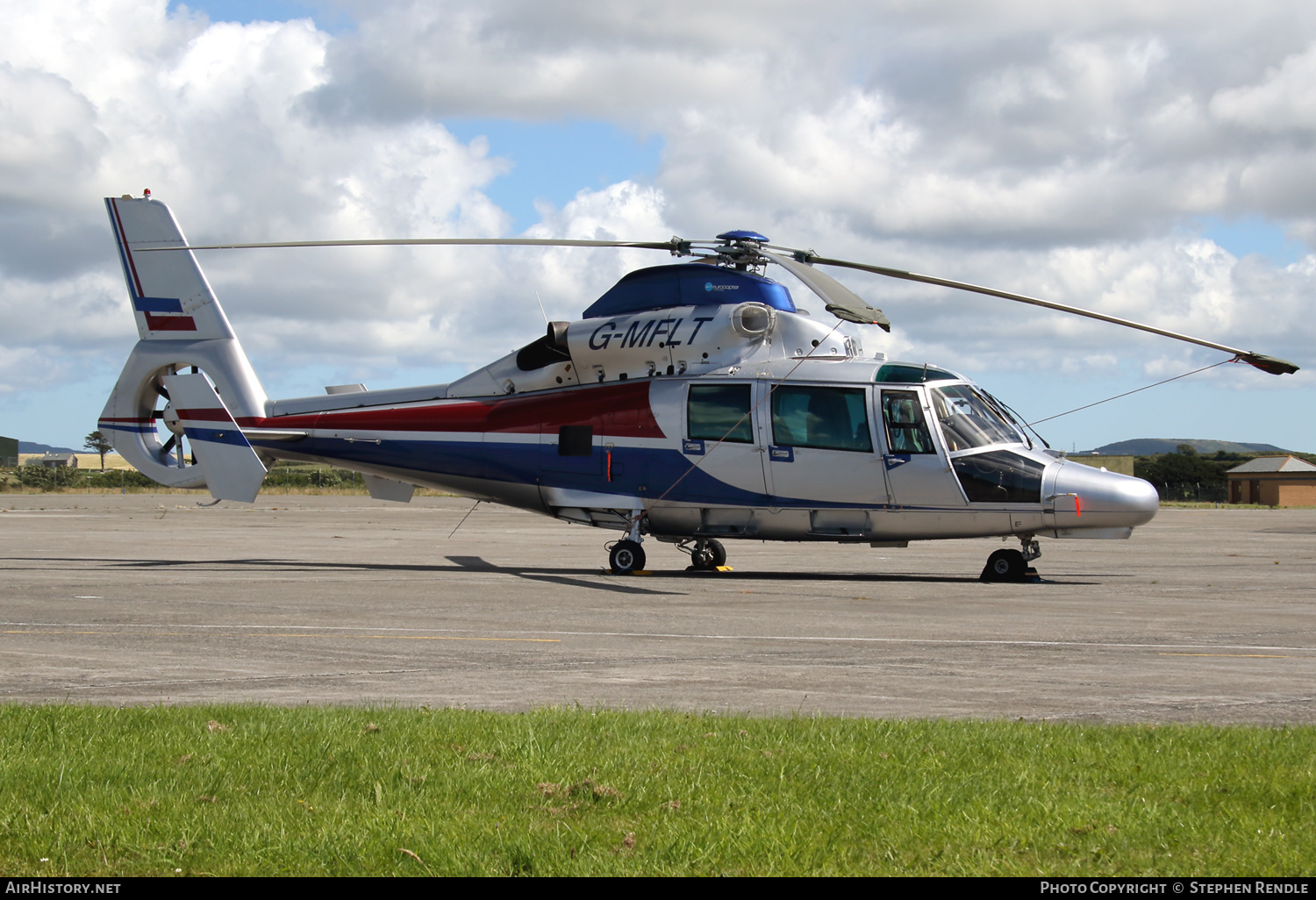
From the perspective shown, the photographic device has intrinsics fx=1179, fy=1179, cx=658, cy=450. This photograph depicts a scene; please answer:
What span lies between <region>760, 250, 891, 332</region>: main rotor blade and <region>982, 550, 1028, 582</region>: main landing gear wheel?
4.23 m

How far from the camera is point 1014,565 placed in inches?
721

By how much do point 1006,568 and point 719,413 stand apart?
512 centimetres

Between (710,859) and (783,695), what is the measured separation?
3.95 meters

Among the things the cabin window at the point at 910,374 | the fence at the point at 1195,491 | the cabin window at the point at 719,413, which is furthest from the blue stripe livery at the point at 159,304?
the fence at the point at 1195,491

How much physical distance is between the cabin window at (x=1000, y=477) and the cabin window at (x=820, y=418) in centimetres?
152

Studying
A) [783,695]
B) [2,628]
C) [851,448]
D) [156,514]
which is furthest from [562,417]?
[156,514]

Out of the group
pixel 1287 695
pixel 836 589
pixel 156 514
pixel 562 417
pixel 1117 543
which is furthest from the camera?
pixel 156 514

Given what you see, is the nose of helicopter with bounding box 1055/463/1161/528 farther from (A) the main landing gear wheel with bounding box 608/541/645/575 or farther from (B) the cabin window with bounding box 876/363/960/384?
(A) the main landing gear wheel with bounding box 608/541/645/575

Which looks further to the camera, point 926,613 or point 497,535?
point 497,535

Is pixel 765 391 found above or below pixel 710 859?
above

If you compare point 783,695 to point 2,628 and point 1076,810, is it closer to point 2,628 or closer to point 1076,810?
point 1076,810

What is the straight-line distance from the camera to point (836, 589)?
55.5 feet

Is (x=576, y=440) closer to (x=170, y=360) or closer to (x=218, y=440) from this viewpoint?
(x=218, y=440)

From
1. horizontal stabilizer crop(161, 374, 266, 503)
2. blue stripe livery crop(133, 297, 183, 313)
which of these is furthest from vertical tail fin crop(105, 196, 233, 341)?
horizontal stabilizer crop(161, 374, 266, 503)
